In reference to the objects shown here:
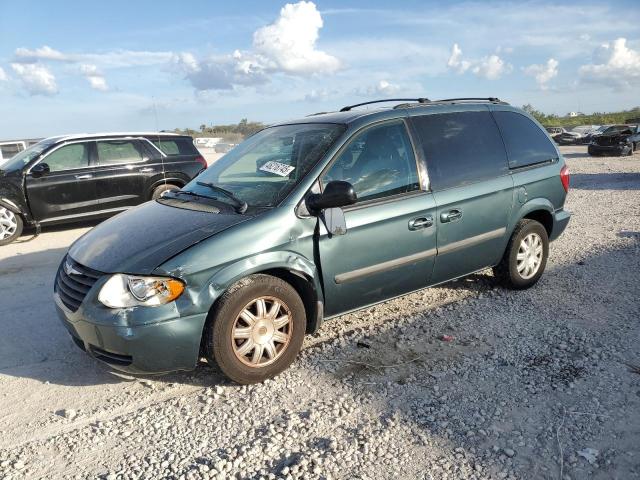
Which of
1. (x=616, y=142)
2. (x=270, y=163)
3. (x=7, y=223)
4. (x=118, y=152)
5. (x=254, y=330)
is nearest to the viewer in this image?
(x=254, y=330)

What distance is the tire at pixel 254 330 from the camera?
A: 3.28m

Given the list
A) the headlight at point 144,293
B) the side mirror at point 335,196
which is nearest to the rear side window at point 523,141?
the side mirror at point 335,196

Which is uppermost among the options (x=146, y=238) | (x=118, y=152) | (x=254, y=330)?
(x=118, y=152)

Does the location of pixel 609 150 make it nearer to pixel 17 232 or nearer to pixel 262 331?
pixel 17 232

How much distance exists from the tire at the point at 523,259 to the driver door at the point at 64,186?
670 cm

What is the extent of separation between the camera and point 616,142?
71.1ft

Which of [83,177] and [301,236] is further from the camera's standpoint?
[83,177]

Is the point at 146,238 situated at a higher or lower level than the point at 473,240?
higher

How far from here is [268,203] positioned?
3648 mm

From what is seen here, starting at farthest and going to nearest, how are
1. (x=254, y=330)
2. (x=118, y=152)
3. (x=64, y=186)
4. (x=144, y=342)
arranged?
(x=118, y=152), (x=64, y=186), (x=254, y=330), (x=144, y=342)

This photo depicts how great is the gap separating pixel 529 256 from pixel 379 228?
2071 mm

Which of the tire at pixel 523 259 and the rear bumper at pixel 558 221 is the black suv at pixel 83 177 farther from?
the rear bumper at pixel 558 221

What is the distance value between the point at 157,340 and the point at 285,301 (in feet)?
2.81

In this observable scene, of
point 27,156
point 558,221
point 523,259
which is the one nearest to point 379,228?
point 523,259
